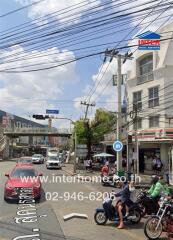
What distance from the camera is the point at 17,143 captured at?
420 feet

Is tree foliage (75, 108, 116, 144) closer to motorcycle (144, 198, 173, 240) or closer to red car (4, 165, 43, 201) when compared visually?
red car (4, 165, 43, 201)

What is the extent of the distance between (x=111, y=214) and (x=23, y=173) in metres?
7.78

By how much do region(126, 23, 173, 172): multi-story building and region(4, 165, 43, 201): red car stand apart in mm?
14572

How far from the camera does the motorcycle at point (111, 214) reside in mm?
12531

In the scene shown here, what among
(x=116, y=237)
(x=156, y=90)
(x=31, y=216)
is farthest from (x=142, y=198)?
(x=156, y=90)

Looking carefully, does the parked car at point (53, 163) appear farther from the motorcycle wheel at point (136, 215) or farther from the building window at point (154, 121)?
the motorcycle wheel at point (136, 215)

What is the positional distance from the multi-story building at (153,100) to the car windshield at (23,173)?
47.1 ft

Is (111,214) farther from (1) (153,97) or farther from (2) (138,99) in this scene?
(2) (138,99)

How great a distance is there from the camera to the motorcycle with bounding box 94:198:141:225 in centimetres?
1253

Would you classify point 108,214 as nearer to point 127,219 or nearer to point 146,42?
point 127,219

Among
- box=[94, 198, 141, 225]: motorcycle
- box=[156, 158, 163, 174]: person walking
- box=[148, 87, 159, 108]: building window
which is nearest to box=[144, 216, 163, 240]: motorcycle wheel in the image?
box=[94, 198, 141, 225]: motorcycle

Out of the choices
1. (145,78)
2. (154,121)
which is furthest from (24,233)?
(145,78)

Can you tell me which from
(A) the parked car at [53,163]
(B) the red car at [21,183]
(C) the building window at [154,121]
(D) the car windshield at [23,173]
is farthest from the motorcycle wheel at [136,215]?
(A) the parked car at [53,163]

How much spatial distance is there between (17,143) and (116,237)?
119121 millimetres
